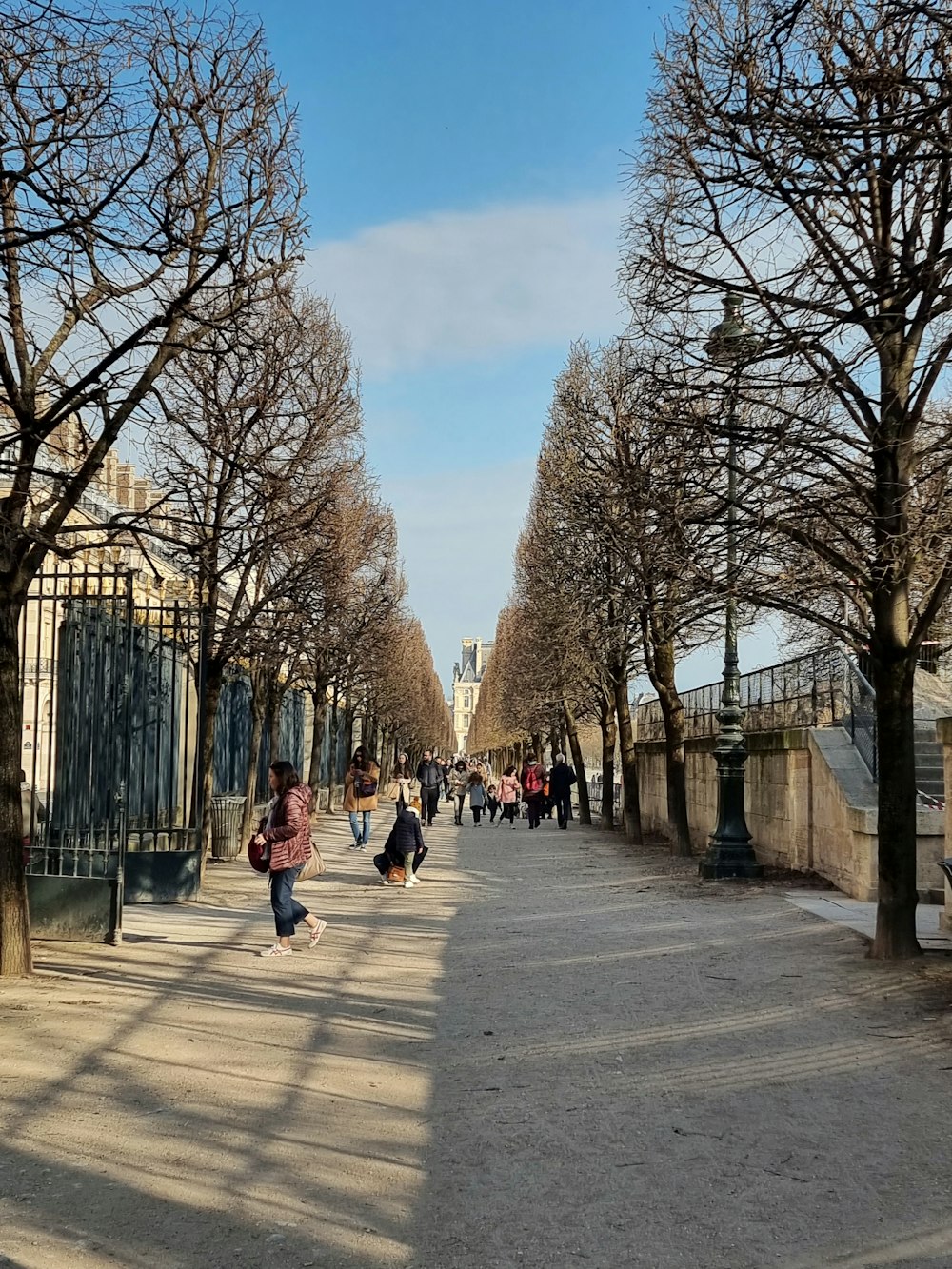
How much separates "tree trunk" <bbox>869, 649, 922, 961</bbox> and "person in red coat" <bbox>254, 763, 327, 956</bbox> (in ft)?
16.2

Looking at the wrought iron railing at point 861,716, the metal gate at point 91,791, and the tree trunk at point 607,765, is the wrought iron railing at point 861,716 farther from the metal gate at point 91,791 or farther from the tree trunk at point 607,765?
the tree trunk at point 607,765

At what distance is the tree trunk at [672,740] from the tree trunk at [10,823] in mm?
13380

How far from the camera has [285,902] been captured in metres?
11.7

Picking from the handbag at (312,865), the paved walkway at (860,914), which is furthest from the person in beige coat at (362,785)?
the handbag at (312,865)

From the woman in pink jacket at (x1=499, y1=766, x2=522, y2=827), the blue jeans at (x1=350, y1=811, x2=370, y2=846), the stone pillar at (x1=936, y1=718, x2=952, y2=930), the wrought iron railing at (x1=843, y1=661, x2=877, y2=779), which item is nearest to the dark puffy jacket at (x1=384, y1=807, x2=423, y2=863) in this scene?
the wrought iron railing at (x1=843, y1=661, x2=877, y2=779)

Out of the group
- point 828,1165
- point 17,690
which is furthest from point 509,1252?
point 17,690

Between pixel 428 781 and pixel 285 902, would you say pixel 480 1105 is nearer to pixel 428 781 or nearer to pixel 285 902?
pixel 285 902

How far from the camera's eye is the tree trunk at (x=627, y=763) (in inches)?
1125

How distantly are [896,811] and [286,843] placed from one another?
5.22 meters

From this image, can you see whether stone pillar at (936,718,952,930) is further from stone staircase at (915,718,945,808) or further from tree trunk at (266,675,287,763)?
tree trunk at (266,675,287,763)

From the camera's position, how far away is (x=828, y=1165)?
5754mm

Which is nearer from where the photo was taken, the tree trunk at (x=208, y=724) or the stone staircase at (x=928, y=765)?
the stone staircase at (x=928, y=765)

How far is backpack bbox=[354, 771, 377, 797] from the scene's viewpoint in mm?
23750

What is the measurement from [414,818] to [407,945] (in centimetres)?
597
